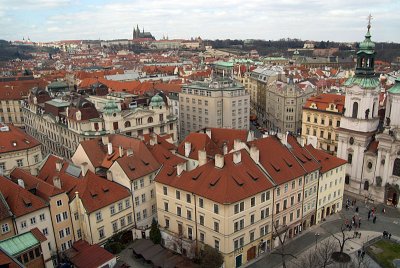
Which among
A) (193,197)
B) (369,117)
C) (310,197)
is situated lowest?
(310,197)

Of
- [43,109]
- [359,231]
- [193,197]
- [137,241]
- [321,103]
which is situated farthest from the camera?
[43,109]

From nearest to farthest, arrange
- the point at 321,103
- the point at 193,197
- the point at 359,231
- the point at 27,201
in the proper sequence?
the point at 27,201
the point at 193,197
the point at 359,231
the point at 321,103

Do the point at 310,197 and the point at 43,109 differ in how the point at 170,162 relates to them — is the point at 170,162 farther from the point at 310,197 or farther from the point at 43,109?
the point at 43,109

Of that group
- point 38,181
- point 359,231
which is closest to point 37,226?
point 38,181

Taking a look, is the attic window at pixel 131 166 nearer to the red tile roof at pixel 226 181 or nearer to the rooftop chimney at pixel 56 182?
the red tile roof at pixel 226 181

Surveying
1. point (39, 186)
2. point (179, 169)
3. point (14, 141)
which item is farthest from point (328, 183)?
point (14, 141)

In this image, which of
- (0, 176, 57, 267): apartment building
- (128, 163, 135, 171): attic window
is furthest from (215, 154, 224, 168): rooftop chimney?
(0, 176, 57, 267): apartment building

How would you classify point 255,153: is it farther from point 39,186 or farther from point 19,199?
point 19,199

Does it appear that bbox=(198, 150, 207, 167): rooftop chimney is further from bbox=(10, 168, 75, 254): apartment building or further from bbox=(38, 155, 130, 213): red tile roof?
bbox=(10, 168, 75, 254): apartment building
